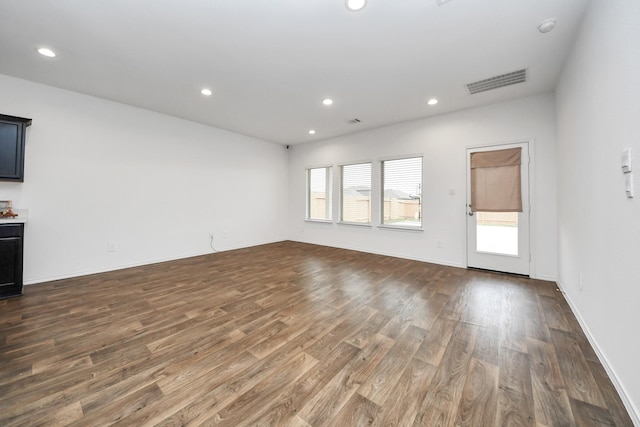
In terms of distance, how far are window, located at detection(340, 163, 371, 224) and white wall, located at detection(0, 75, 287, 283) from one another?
2.52 meters

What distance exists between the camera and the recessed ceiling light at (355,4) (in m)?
1.99

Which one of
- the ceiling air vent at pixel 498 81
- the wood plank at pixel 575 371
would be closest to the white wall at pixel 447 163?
the ceiling air vent at pixel 498 81

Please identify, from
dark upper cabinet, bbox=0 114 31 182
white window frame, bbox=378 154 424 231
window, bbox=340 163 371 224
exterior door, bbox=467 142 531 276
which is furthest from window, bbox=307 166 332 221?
dark upper cabinet, bbox=0 114 31 182

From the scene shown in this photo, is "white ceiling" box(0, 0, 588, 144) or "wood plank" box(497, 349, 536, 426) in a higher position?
"white ceiling" box(0, 0, 588, 144)

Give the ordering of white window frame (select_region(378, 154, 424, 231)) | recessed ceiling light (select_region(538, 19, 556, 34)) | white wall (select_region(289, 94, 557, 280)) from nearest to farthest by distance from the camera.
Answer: recessed ceiling light (select_region(538, 19, 556, 34))
white wall (select_region(289, 94, 557, 280))
white window frame (select_region(378, 154, 424, 231))

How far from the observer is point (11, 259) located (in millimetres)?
2941

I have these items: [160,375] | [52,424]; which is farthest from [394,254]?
[52,424]

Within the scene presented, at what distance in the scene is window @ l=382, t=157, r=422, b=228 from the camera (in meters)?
4.93

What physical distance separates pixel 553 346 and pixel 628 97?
1.88 meters

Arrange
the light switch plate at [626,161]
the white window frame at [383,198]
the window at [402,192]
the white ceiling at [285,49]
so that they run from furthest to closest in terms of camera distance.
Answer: the window at [402,192]
the white window frame at [383,198]
the white ceiling at [285,49]
the light switch plate at [626,161]

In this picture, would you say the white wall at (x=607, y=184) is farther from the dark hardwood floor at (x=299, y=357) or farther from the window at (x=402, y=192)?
the window at (x=402, y=192)

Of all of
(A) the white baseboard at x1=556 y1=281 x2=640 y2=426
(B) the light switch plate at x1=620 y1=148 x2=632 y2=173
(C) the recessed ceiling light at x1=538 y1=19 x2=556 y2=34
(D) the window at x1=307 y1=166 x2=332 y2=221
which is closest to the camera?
(A) the white baseboard at x1=556 y1=281 x2=640 y2=426

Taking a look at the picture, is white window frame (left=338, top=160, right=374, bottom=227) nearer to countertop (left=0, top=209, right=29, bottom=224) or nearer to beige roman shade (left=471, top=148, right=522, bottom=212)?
beige roman shade (left=471, top=148, right=522, bottom=212)

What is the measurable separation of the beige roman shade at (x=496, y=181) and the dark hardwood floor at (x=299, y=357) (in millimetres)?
1302
